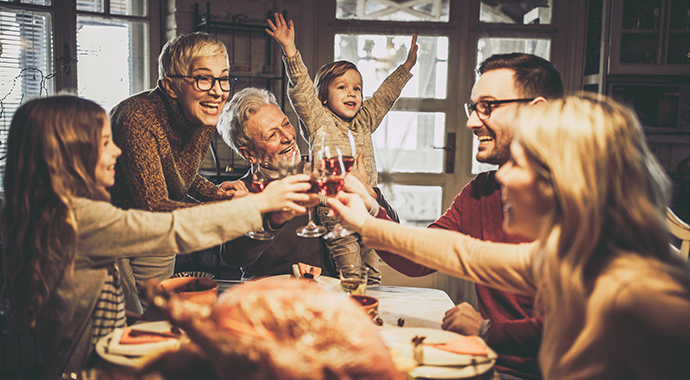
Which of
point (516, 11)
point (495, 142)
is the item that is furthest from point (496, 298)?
point (516, 11)

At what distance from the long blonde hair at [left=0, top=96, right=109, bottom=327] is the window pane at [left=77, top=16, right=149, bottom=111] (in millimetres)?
2940

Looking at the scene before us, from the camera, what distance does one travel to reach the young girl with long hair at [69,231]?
115 centimetres

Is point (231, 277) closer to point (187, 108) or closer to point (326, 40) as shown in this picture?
point (326, 40)

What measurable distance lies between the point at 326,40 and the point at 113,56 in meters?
1.70

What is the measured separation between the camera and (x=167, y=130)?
1.96 metres

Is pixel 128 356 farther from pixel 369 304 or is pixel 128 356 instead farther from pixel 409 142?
pixel 409 142

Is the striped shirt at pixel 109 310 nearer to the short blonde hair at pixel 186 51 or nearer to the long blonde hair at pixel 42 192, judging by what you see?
the long blonde hair at pixel 42 192

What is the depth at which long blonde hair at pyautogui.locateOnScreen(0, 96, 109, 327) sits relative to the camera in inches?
45.1

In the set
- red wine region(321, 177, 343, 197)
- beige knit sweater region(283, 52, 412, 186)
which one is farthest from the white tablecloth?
beige knit sweater region(283, 52, 412, 186)

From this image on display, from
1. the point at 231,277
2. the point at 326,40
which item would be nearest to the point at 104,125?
the point at 231,277

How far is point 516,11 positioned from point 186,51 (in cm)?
346

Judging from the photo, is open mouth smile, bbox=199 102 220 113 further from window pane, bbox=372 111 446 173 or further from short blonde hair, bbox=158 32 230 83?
window pane, bbox=372 111 446 173

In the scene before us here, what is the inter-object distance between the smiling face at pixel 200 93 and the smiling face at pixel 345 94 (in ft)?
4.23

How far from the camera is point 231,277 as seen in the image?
4.09 m
